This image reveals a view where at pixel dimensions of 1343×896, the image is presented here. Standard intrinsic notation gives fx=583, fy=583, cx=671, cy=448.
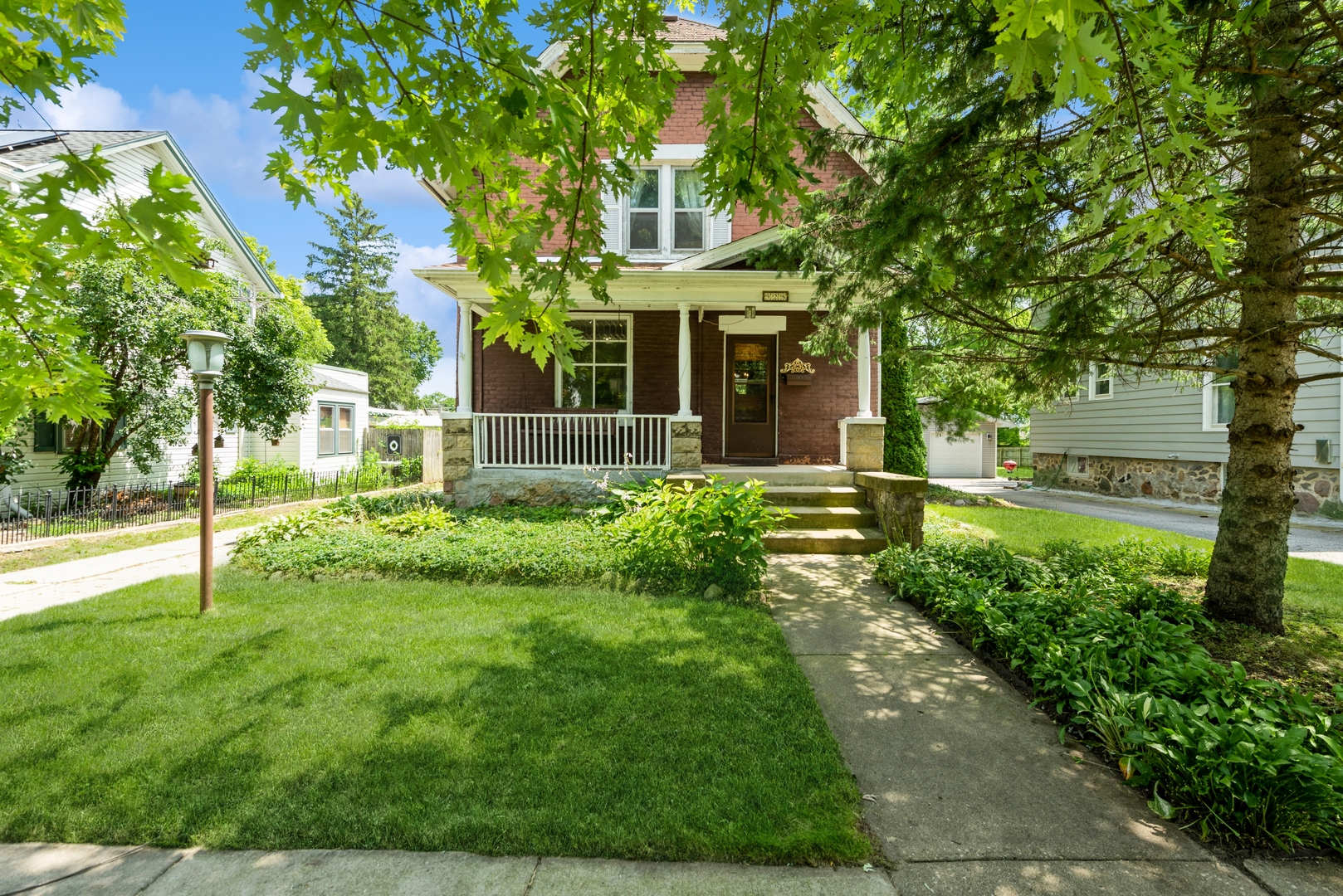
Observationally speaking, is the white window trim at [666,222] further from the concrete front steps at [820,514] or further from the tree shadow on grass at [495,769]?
the tree shadow on grass at [495,769]

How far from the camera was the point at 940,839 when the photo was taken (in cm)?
217

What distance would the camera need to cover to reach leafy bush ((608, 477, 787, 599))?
5.26m

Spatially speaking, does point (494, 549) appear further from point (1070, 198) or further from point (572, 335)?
A: point (1070, 198)

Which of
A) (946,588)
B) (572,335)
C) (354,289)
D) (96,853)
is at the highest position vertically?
(354,289)

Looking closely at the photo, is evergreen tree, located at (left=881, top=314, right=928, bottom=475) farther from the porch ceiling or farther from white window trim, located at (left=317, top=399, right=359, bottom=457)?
white window trim, located at (left=317, top=399, right=359, bottom=457)

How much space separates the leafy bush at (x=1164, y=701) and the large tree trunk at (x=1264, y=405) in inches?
19.5

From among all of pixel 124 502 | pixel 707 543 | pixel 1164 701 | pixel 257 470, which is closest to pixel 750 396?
pixel 707 543

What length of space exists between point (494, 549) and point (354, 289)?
3899cm

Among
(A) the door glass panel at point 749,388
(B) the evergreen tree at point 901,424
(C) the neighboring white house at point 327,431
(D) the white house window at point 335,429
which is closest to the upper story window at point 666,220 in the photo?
(A) the door glass panel at point 749,388

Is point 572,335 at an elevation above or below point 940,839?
above

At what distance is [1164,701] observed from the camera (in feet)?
8.83

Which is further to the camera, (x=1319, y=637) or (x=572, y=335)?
(x=1319, y=637)

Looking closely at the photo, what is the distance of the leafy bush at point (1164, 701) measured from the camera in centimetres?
218

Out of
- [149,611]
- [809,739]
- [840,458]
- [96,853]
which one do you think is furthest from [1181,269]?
[149,611]
